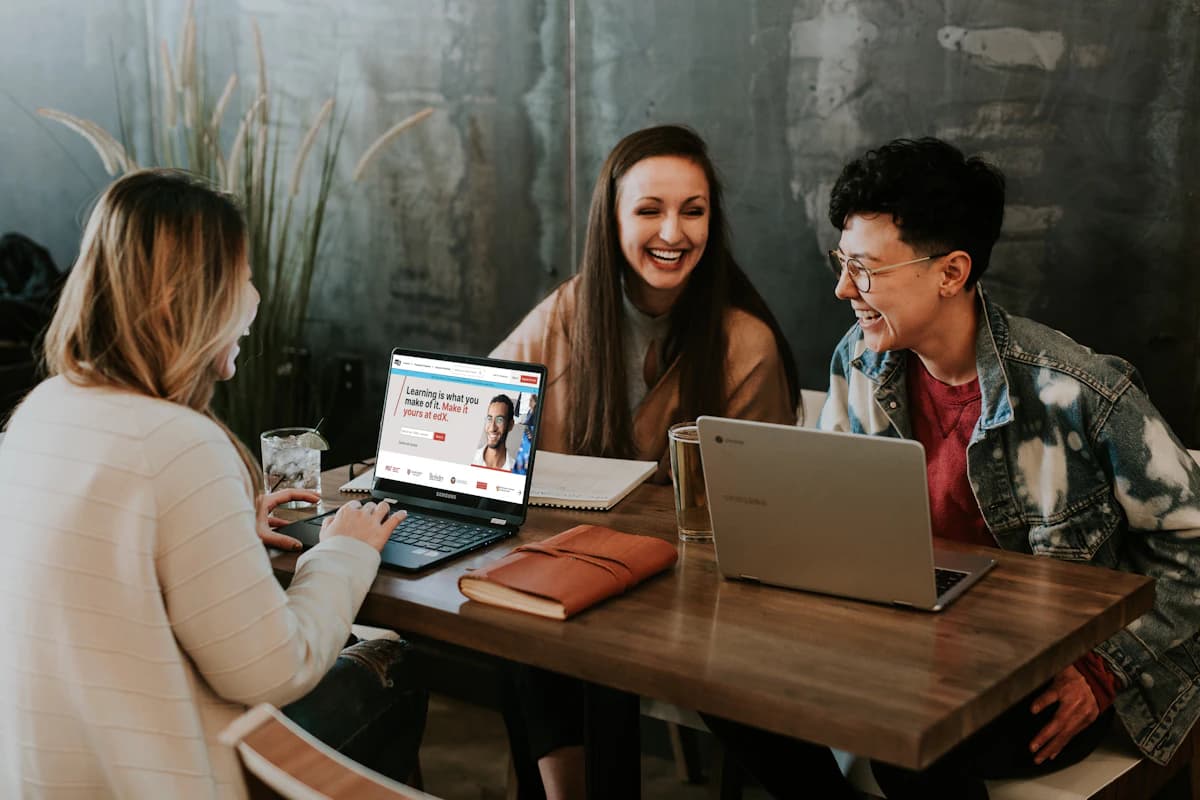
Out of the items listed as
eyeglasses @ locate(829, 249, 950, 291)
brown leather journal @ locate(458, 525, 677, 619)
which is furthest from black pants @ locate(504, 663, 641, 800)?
eyeglasses @ locate(829, 249, 950, 291)

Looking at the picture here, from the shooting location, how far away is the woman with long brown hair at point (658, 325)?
256 cm

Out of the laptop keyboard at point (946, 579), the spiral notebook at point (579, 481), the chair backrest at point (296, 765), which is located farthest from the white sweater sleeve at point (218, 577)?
the laptop keyboard at point (946, 579)

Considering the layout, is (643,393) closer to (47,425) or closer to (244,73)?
(47,425)

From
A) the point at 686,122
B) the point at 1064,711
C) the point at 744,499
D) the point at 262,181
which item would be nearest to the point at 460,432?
the point at 744,499

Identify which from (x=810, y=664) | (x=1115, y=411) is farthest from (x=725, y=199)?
(x=810, y=664)

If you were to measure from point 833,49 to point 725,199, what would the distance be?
0.44 m

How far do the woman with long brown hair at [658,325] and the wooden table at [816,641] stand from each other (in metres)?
0.77

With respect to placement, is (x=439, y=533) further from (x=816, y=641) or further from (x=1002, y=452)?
(x=1002, y=452)

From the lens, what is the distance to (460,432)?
202cm

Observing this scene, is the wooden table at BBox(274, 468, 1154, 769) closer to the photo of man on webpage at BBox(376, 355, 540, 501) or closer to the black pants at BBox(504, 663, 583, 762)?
the photo of man on webpage at BBox(376, 355, 540, 501)

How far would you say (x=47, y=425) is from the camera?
1.46 m

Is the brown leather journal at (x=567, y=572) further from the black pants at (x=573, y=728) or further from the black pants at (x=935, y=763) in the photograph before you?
the black pants at (x=935, y=763)

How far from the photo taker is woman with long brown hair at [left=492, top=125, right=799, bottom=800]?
2557 mm

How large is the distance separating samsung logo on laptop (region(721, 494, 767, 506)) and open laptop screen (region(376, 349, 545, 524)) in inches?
16.0
